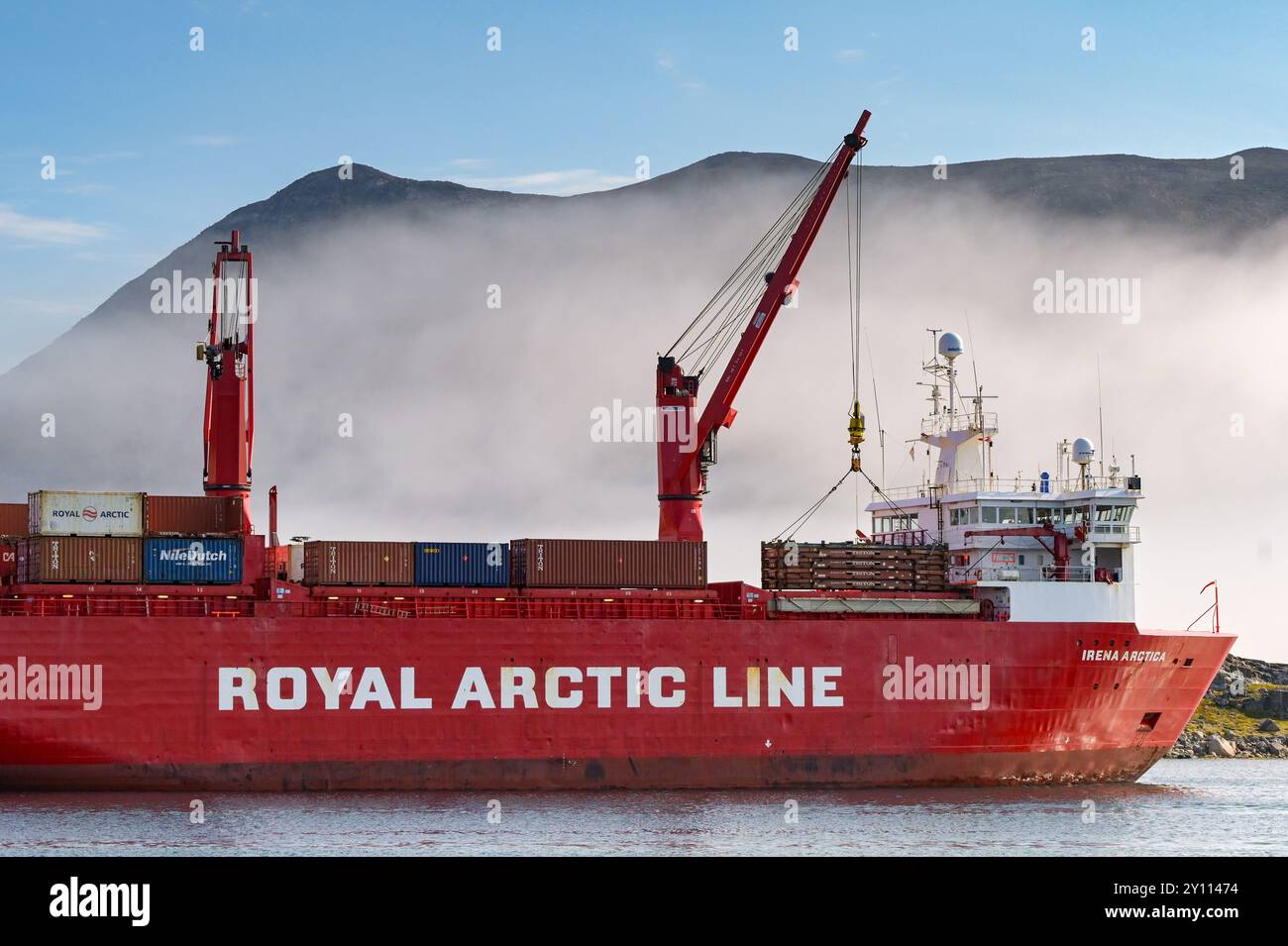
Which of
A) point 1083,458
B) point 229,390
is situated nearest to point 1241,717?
point 1083,458

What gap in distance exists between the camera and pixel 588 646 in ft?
120

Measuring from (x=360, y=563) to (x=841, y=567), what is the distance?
12062 millimetres

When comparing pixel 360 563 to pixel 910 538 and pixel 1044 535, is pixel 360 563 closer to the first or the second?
A: pixel 910 538

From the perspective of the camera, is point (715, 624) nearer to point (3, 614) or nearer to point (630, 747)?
point (630, 747)

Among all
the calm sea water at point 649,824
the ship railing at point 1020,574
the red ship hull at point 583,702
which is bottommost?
the calm sea water at point 649,824

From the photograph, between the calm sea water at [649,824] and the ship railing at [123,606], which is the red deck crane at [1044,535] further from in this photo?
the ship railing at [123,606]

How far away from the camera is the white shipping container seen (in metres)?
35.1

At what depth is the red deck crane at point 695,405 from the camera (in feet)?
136

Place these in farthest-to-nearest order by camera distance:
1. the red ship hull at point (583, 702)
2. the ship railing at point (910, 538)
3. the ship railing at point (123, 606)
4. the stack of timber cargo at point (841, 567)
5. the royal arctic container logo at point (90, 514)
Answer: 1. the ship railing at point (910, 538)
2. the stack of timber cargo at point (841, 567)
3. the royal arctic container logo at point (90, 514)
4. the ship railing at point (123, 606)
5. the red ship hull at point (583, 702)

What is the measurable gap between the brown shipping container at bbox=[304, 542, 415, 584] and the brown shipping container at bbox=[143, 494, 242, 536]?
2.17 m

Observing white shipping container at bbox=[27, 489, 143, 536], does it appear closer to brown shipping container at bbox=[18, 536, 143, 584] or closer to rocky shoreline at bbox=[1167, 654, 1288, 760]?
brown shipping container at bbox=[18, 536, 143, 584]

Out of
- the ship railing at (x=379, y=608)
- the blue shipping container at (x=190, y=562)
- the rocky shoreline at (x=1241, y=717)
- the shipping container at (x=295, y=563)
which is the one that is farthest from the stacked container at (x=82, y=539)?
the rocky shoreline at (x=1241, y=717)

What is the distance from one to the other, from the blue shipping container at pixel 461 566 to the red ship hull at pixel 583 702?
4.21ft

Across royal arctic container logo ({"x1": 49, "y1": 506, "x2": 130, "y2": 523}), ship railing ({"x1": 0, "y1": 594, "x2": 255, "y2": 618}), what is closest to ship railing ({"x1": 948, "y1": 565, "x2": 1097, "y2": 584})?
ship railing ({"x1": 0, "y1": 594, "x2": 255, "y2": 618})
